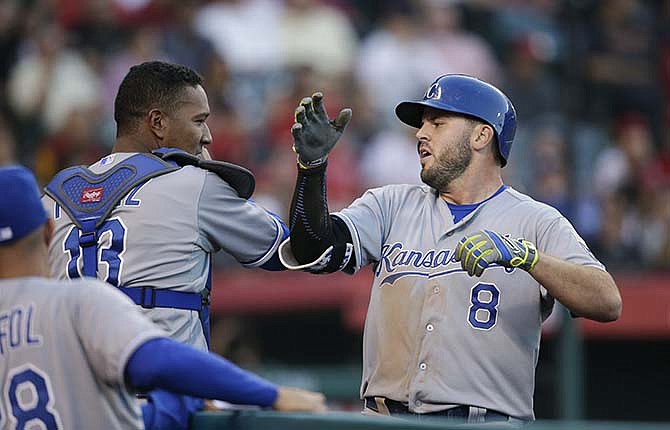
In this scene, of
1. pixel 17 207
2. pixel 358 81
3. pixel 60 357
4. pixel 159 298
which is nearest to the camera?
pixel 60 357

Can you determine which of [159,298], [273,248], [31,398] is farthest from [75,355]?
[273,248]

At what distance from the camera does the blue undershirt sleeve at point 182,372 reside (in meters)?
3.21

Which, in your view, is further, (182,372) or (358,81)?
(358,81)

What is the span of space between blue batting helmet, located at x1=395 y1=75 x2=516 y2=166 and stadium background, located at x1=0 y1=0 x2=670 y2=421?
13.8ft

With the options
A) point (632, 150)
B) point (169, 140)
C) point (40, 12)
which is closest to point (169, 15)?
point (40, 12)

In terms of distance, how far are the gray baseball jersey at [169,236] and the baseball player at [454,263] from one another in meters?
0.28

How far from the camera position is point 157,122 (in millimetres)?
4676

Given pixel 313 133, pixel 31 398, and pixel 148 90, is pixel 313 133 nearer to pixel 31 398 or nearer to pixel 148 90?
pixel 148 90

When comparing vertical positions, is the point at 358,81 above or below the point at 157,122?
above

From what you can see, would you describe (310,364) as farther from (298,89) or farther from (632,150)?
(632,150)

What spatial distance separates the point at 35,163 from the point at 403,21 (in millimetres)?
3746

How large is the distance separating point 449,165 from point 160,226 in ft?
3.89

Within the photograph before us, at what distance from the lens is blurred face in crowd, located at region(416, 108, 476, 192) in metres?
4.81

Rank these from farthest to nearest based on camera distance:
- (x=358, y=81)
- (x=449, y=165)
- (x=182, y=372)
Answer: (x=358, y=81)
(x=449, y=165)
(x=182, y=372)
